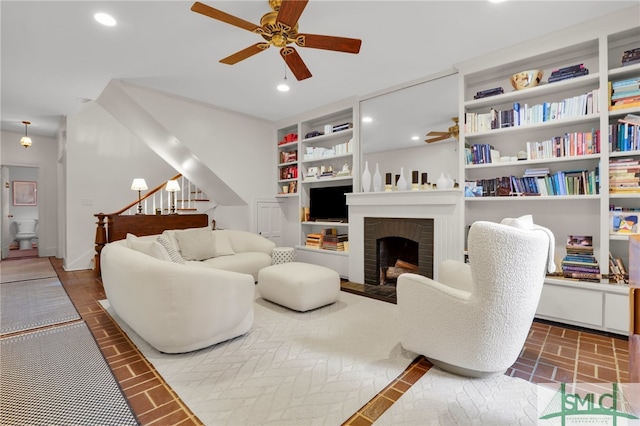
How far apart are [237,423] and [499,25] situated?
3583 millimetres

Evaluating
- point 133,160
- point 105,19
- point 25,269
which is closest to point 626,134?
point 105,19

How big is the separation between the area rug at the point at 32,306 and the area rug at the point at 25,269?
1.37ft

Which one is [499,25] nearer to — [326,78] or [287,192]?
[326,78]

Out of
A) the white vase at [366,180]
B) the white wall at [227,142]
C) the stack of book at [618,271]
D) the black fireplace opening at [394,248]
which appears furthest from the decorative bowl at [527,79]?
the white wall at [227,142]

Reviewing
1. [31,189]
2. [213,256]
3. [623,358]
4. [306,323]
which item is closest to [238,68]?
[213,256]

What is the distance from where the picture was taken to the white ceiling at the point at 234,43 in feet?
8.03

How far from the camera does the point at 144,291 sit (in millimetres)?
2174

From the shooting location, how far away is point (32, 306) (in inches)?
129

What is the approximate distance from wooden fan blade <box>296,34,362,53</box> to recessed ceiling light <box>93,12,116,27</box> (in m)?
1.63

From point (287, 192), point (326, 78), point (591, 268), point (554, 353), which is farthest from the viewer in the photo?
point (287, 192)

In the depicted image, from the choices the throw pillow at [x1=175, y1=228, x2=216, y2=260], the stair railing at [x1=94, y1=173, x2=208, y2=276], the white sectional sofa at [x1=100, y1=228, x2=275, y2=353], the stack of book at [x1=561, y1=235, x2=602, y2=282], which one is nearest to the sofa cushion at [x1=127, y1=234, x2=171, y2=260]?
the white sectional sofa at [x1=100, y1=228, x2=275, y2=353]

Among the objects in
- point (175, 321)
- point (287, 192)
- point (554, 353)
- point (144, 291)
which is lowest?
point (554, 353)

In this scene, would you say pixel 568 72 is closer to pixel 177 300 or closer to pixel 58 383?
pixel 177 300

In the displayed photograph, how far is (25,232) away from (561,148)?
453 inches
